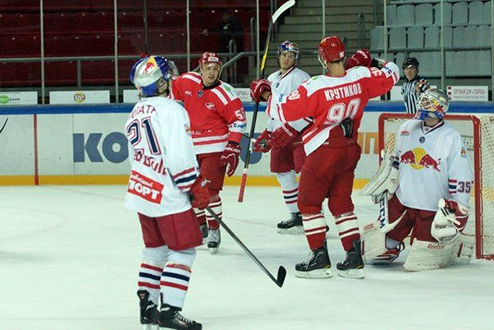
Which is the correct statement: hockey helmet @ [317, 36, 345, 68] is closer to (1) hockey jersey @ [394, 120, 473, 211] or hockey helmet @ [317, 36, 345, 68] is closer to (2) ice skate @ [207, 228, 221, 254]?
(1) hockey jersey @ [394, 120, 473, 211]

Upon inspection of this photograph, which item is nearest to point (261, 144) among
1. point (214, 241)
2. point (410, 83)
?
point (214, 241)

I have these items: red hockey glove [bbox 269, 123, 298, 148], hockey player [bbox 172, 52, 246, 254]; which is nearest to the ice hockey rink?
hockey player [bbox 172, 52, 246, 254]

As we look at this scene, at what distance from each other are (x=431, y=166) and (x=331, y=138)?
1.99ft

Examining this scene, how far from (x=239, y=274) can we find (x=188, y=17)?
17.7 feet

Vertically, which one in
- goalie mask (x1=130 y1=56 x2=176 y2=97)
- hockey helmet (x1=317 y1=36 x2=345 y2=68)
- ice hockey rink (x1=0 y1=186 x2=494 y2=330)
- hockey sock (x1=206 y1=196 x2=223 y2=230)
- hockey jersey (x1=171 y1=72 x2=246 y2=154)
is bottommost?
ice hockey rink (x1=0 y1=186 x2=494 y2=330)

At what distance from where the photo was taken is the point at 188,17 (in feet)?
35.6

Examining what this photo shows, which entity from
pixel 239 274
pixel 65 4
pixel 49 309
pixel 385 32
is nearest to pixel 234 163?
pixel 239 274

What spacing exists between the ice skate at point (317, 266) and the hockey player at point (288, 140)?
3.21 feet

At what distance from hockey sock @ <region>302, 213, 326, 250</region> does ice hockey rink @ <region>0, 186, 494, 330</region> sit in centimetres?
21

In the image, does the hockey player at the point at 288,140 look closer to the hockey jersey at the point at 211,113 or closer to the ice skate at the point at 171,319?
the hockey jersey at the point at 211,113

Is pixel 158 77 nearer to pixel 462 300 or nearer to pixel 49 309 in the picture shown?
pixel 49 309

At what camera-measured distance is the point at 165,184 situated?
4332mm

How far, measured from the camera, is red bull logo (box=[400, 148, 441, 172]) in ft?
19.3

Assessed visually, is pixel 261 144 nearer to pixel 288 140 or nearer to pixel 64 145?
pixel 288 140
